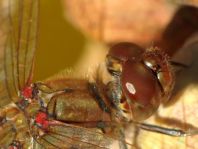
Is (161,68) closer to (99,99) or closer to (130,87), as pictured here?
(130,87)

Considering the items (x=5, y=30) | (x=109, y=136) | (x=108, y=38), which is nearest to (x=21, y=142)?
(x=109, y=136)

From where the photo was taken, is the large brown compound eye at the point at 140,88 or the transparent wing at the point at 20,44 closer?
the large brown compound eye at the point at 140,88

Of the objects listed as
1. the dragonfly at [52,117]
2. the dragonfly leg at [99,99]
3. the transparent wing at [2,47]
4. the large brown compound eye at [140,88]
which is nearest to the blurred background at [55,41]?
the transparent wing at [2,47]

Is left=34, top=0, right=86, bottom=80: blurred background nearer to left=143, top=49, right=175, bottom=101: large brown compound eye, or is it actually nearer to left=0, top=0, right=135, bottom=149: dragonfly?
left=0, top=0, right=135, bottom=149: dragonfly

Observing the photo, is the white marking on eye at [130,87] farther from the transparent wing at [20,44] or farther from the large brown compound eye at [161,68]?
the transparent wing at [20,44]

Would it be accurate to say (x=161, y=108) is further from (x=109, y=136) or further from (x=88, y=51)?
(x=88, y=51)

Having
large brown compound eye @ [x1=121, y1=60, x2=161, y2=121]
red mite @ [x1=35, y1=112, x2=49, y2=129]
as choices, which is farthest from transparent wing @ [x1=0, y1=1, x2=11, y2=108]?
large brown compound eye @ [x1=121, y1=60, x2=161, y2=121]

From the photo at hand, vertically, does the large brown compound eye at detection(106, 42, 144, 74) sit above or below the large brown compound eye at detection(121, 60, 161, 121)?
above
